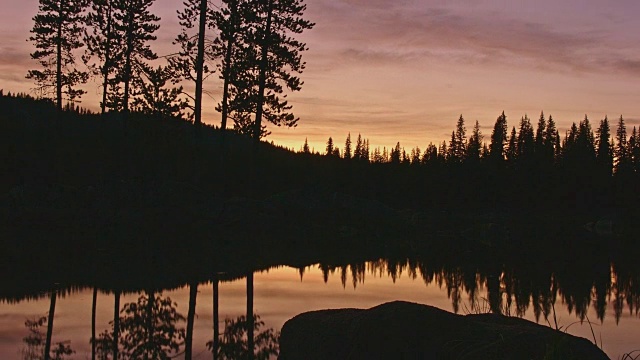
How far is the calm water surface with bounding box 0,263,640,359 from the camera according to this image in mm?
9422

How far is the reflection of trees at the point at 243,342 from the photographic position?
8.51m

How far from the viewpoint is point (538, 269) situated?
63.8ft

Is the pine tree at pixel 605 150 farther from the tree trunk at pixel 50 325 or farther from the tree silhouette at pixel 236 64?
the tree trunk at pixel 50 325

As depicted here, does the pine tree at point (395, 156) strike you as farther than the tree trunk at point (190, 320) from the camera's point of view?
Yes

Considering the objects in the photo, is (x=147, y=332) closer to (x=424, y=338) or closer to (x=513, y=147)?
(x=424, y=338)

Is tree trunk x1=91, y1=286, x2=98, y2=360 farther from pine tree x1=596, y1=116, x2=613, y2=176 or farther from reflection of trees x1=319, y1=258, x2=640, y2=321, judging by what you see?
pine tree x1=596, y1=116, x2=613, y2=176

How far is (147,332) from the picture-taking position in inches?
382

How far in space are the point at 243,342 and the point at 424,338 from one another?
3.64 m

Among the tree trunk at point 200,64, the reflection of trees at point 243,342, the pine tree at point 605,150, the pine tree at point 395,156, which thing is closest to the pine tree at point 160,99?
the tree trunk at point 200,64

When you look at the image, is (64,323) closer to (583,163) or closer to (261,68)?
(261,68)

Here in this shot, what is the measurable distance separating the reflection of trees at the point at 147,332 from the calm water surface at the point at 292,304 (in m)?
0.23

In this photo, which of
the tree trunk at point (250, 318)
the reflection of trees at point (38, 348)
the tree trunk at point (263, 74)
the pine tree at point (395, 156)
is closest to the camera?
the reflection of trees at point (38, 348)

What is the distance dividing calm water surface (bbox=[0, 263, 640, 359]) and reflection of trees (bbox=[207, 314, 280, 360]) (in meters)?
0.21

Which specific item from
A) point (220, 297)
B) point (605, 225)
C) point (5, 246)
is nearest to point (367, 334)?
point (220, 297)
